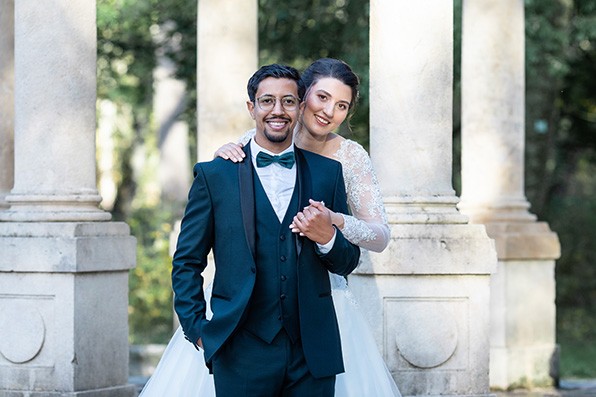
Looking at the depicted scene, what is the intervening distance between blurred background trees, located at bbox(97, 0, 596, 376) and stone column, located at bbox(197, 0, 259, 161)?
4.95 m

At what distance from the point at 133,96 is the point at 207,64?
55.9 ft

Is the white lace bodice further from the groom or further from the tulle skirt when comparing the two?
the tulle skirt

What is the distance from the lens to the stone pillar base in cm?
1142

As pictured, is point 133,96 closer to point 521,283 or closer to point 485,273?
point 521,283

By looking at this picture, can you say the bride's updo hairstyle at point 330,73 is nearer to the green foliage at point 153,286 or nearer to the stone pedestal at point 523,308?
the stone pedestal at point 523,308

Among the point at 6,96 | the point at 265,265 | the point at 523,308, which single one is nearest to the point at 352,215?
the point at 265,265

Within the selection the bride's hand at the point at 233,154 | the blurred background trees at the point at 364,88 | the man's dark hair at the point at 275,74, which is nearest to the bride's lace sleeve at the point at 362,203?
the bride's hand at the point at 233,154

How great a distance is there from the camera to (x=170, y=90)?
3766cm

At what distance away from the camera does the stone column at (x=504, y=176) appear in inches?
607

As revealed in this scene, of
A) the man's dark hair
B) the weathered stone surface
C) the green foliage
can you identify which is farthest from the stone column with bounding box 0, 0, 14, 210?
the green foliage

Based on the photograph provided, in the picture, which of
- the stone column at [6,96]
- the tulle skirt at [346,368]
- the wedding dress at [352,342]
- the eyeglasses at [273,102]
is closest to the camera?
the eyeglasses at [273,102]

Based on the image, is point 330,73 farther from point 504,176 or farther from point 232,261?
point 504,176

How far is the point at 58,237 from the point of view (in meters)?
11.8

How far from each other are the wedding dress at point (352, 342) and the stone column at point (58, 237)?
3677 mm
